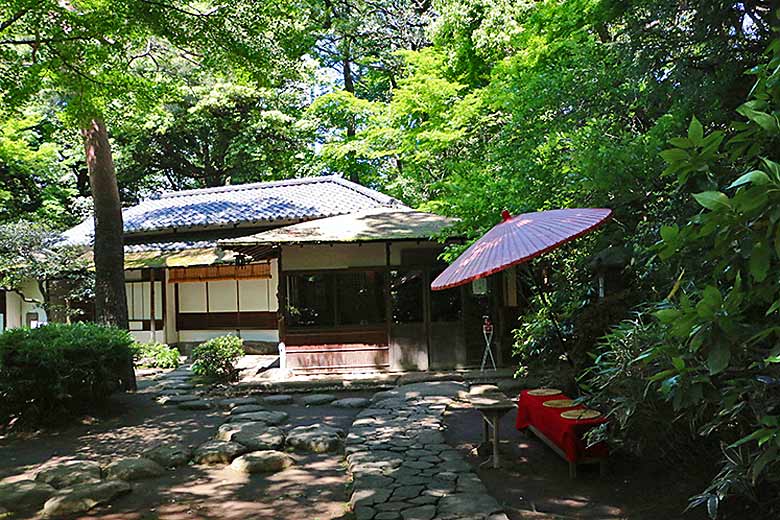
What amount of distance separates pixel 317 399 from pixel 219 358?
2893mm

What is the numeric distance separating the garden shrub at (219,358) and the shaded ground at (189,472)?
2.01 metres

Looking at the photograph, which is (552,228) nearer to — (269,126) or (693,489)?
(693,489)

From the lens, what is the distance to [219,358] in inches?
476

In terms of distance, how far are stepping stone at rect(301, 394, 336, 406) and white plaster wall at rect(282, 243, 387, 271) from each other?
10.5 feet

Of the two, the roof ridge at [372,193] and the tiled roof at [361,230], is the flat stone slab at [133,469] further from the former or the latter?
the roof ridge at [372,193]

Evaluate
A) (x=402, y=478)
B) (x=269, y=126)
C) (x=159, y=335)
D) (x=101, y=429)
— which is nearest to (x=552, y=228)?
(x=402, y=478)

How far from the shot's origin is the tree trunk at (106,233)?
1117cm

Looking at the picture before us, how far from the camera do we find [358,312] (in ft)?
41.8

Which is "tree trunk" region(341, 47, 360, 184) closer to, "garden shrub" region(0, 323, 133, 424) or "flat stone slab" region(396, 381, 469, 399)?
"flat stone slab" region(396, 381, 469, 399)

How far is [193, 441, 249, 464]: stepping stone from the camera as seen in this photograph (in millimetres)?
6973

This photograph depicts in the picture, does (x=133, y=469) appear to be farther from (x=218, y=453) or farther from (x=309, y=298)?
(x=309, y=298)

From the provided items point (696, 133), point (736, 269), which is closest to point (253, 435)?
point (736, 269)

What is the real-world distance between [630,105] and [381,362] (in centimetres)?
769

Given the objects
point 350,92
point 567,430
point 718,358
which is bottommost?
point 567,430
